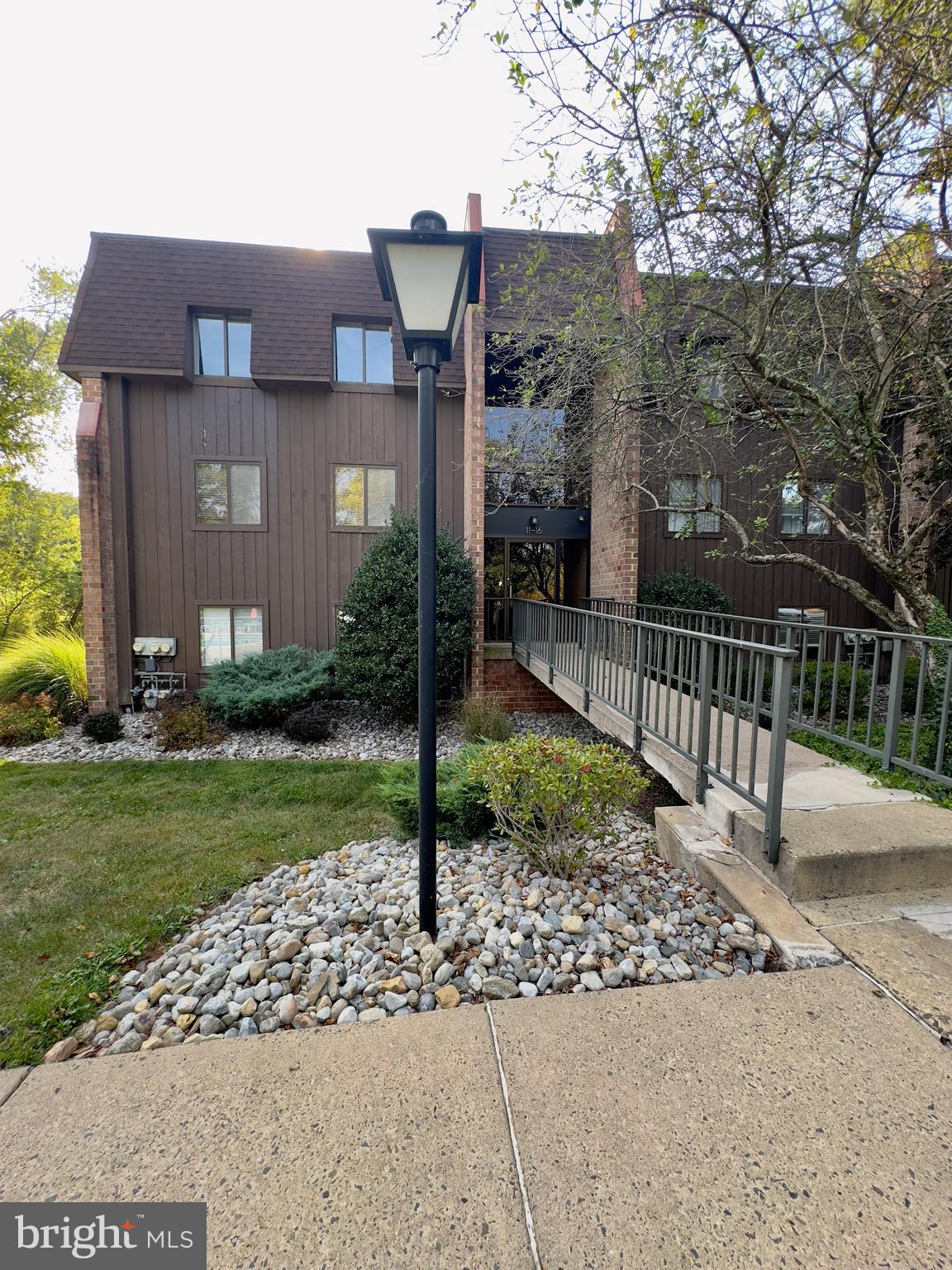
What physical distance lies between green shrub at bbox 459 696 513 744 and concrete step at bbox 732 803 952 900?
430 centimetres

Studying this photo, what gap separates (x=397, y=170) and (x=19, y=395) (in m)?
10.7

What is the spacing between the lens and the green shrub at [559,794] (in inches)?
117

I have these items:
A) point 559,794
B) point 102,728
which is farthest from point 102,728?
point 559,794

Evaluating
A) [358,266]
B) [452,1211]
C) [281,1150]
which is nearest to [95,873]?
[281,1150]

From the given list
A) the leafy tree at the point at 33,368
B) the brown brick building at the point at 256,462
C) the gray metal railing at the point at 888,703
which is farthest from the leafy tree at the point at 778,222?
the leafy tree at the point at 33,368

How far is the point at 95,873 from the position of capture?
12.6 feet

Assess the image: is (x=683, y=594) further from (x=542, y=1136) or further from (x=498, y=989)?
(x=542, y=1136)

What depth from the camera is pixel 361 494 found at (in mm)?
9555

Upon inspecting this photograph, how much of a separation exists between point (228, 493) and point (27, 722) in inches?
176

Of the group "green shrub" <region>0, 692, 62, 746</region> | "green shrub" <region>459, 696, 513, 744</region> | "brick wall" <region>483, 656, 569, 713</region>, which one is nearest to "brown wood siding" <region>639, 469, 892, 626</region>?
"brick wall" <region>483, 656, 569, 713</region>

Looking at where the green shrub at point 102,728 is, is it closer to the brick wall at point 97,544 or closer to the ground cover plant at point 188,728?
the ground cover plant at point 188,728

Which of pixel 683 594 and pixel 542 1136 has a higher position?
pixel 683 594

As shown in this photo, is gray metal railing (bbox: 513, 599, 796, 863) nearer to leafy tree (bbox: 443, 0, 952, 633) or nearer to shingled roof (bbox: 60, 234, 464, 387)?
leafy tree (bbox: 443, 0, 952, 633)

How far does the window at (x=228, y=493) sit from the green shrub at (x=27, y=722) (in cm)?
364
